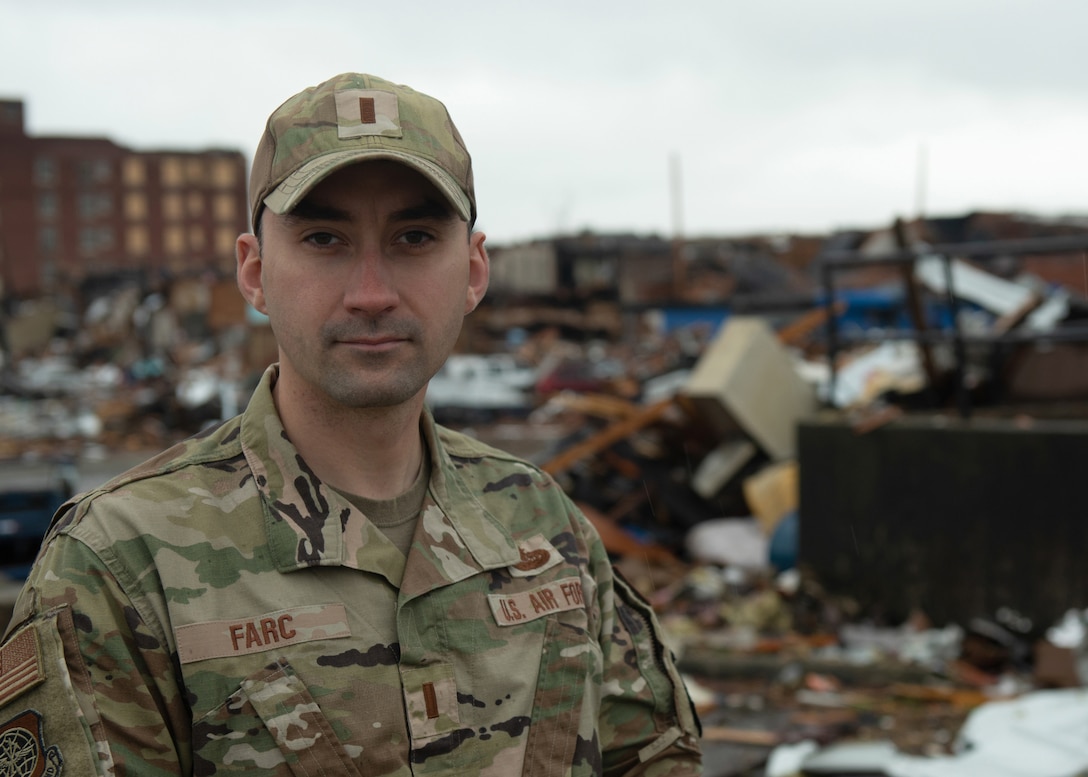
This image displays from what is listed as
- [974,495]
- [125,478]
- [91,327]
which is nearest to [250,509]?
[125,478]

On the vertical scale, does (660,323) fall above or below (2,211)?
below

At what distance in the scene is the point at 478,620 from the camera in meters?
1.79

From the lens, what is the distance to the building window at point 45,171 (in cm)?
6162

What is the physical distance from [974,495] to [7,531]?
5.17 metres

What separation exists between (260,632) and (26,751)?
34cm

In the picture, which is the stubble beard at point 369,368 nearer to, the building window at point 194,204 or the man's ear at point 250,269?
the man's ear at point 250,269

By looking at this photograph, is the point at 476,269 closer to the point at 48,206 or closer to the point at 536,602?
the point at 536,602

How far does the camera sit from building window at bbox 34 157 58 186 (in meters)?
61.6

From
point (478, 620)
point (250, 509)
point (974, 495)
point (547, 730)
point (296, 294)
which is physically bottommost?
point (974, 495)

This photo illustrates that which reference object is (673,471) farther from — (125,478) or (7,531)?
(125,478)

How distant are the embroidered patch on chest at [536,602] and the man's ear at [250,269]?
0.63 metres

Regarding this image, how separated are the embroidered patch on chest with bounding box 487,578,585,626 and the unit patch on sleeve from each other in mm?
691

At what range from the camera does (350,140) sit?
5.51 ft

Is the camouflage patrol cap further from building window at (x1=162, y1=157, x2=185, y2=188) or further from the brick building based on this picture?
building window at (x1=162, y1=157, x2=185, y2=188)
